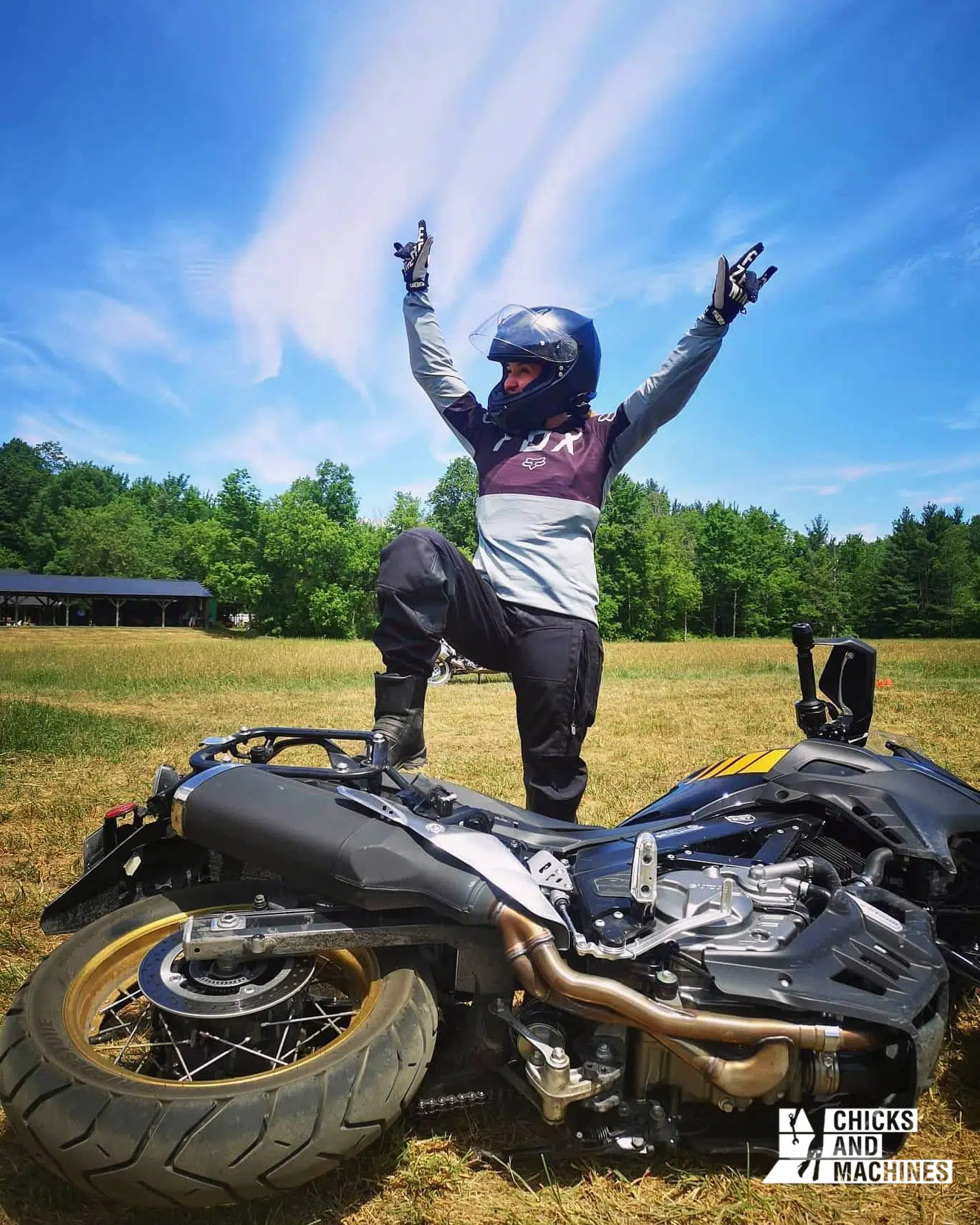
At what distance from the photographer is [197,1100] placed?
5.16 feet

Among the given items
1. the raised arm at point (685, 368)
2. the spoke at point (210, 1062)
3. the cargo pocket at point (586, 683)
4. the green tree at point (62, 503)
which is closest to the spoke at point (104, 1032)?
the spoke at point (210, 1062)

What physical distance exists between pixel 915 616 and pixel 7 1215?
7210 centimetres

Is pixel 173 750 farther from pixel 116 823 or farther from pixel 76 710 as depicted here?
pixel 116 823

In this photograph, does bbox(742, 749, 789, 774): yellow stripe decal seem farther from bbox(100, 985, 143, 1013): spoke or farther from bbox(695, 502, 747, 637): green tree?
bbox(695, 502, 747, 637): green tree

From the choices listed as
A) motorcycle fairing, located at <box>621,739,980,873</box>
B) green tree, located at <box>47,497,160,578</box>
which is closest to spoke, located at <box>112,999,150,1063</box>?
motorcycle fairing, located at <box>621,739,980,873</box>

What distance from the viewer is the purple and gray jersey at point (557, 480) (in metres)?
3.25

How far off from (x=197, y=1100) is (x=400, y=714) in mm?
1312

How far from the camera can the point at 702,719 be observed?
1031 cm

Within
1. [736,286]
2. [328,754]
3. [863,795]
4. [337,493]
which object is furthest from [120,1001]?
[337,493]

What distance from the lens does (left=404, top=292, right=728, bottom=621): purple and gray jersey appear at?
3.25m

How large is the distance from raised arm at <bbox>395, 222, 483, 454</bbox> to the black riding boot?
147cm

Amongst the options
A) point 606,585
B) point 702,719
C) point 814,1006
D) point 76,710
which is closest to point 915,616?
point 606,585

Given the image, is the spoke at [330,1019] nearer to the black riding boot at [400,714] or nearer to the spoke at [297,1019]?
the spoke at [297,1019]

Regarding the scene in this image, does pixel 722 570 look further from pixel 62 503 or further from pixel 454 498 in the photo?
pixel 62 503
